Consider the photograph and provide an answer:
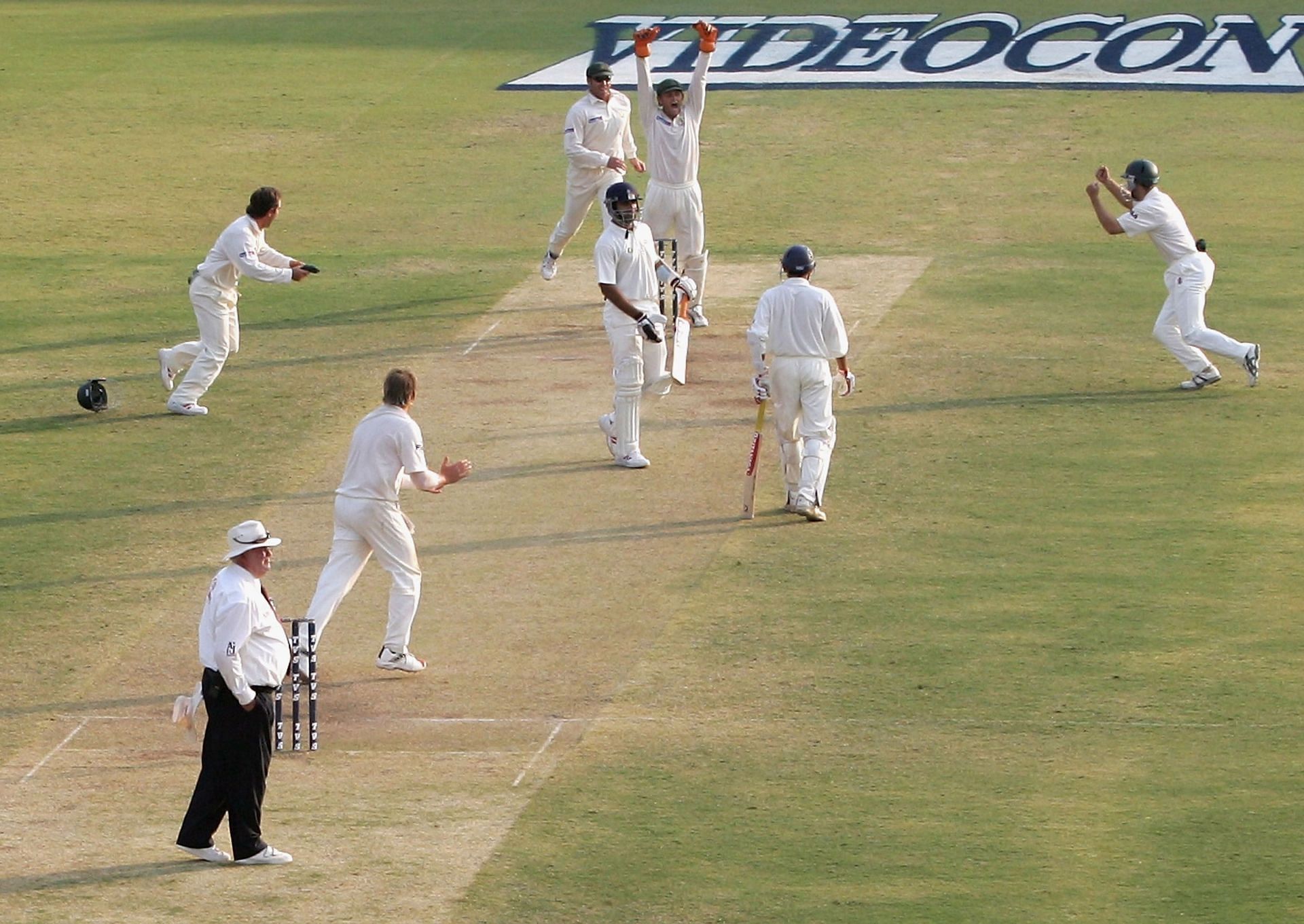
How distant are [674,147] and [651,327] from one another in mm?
4109

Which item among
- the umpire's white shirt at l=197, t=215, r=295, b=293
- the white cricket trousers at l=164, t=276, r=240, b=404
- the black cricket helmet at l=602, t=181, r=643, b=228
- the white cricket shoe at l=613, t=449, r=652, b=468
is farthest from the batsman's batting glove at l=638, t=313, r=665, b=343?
the white cricket trousers at l=164, t=276, r=240, b=404

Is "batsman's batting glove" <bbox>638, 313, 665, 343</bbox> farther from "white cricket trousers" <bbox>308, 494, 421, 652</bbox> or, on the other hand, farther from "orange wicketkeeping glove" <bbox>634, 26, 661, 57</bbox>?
"orange wicketkeeping glove" <bbox>634, 26, 661, 57</bbox>

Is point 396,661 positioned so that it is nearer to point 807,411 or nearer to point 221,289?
point 807,411

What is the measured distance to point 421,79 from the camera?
3212cm

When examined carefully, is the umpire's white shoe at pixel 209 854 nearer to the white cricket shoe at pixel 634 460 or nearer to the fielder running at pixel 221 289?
the white cricket shoe at pixel 634 460

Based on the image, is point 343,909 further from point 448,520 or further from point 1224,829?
point 448,520

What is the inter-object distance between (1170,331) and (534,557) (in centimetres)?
671

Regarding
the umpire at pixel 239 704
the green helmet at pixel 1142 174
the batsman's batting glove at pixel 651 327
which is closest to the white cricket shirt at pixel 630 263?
the batsman's batting glove at pixel 651 327

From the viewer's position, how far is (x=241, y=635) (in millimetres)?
10203

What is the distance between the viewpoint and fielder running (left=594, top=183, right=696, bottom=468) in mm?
16203

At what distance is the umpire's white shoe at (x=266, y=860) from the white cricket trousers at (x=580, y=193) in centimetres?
1117

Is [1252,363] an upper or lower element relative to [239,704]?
lower

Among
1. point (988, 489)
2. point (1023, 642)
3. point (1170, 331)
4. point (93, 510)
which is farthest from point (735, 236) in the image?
point (1023, 642)

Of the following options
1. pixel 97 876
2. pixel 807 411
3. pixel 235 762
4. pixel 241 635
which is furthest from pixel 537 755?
pixel 807 411
